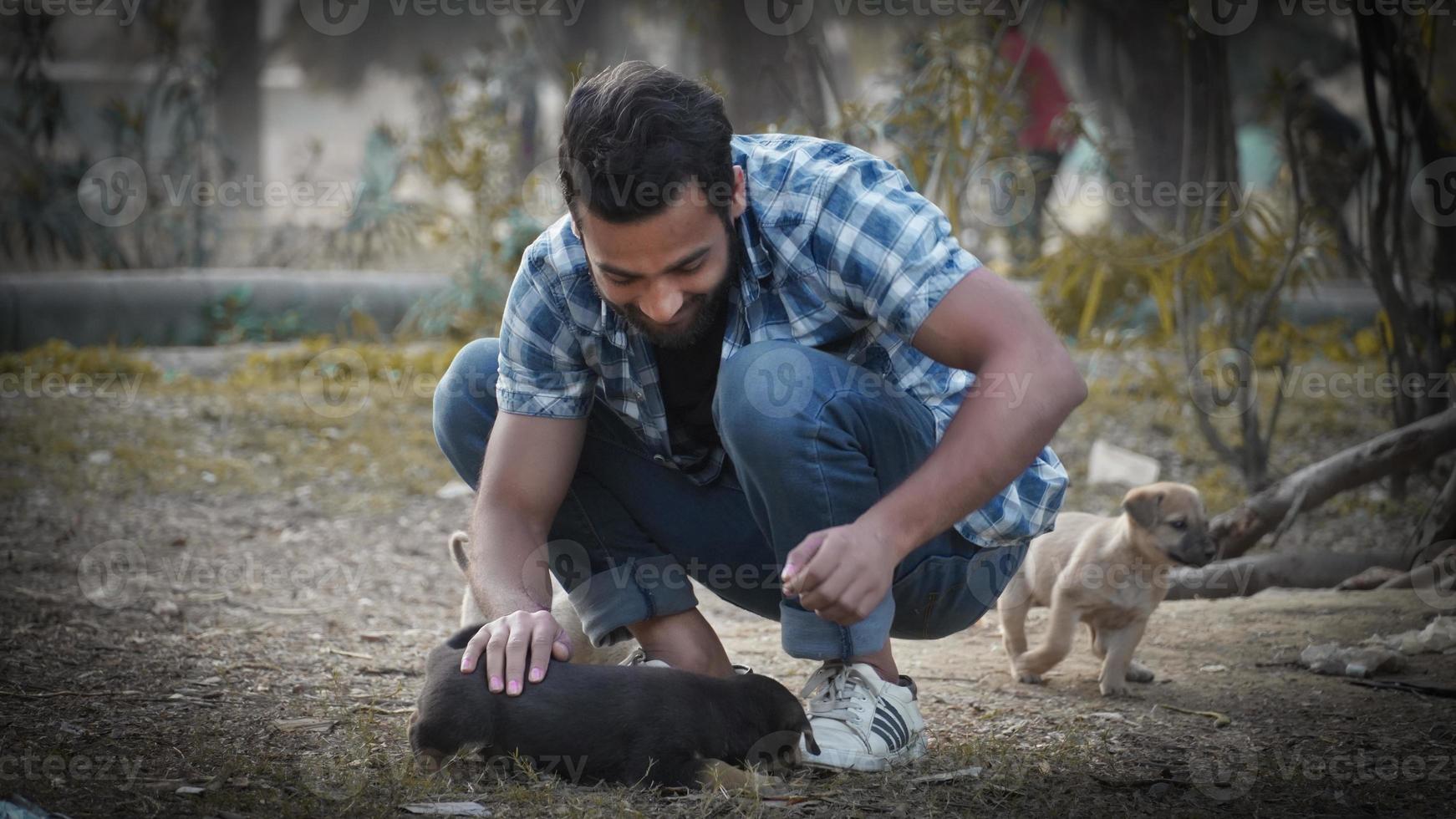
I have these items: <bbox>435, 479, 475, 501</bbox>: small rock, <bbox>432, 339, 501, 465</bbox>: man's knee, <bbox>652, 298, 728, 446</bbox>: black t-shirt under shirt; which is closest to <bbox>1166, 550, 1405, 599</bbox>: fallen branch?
<bbox>652, 298, 728, 446</bbox>: black t-shirt under shirt

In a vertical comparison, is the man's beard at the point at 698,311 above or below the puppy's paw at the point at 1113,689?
above

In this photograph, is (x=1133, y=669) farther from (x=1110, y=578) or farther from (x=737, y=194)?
(x=737, y=194)

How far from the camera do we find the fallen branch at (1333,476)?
14.8 ft

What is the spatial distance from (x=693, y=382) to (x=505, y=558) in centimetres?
59

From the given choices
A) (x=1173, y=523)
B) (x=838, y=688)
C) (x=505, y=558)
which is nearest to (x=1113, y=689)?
(x=1173, y=523)

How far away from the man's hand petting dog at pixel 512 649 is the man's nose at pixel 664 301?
678 millimetres

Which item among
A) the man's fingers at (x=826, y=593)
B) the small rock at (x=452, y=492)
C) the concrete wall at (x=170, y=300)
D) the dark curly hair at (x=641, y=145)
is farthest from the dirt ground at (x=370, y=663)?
the concrete wall at (x=170, y=300)

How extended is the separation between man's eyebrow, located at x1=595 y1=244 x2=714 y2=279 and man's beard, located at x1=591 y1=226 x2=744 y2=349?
9 cm

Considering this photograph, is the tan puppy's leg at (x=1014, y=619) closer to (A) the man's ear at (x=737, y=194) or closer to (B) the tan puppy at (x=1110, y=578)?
(B) the tan puppy at (x=1110, y=578)

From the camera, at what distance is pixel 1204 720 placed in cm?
312

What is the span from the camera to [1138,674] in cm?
369

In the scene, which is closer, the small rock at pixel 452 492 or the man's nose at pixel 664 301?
the man's nose at pixel 664 301

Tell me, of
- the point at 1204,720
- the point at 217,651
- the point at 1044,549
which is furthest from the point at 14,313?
the point at 1204,720

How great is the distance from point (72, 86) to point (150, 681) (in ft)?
69.8
